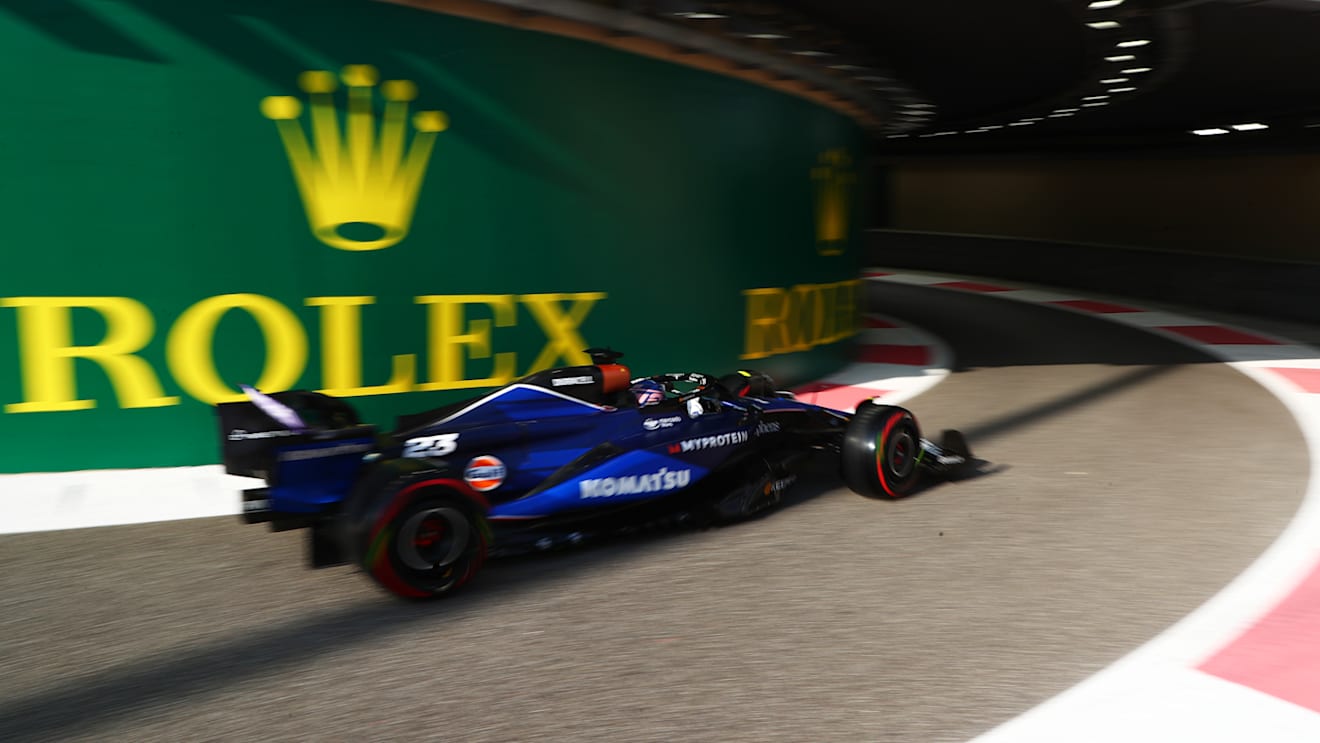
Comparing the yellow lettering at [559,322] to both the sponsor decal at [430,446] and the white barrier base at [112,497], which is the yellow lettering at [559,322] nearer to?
the white barrier base at [112,497]

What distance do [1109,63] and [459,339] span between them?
26.0 feet

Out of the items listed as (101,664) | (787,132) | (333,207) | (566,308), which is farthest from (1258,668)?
(787,132)

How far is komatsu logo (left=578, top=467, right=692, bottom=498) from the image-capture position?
16.2 feet

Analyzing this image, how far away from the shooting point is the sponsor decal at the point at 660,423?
17.3 ft

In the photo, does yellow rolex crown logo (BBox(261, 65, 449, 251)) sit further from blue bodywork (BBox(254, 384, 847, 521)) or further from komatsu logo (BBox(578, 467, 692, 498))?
komatsu logo (BBox(578, 467, 692, 498))

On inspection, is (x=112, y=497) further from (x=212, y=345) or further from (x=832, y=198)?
(x=832, y=198)

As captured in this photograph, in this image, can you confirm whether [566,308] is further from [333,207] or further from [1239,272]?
[1239,272]

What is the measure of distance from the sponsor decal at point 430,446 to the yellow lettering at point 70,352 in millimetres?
2438

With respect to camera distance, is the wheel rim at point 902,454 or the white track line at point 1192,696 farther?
the wheel rim at point 902,454

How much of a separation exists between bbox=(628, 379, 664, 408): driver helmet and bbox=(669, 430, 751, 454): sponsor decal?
0.98 feet

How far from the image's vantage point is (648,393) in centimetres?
561

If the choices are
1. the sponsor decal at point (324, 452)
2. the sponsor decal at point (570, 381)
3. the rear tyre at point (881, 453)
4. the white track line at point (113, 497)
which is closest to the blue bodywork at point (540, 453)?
the sponsor decal at point (324, 452)

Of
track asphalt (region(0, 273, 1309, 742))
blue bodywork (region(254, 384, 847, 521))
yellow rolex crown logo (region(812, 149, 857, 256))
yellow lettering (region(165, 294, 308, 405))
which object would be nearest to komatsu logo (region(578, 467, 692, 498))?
blue bodywork (region(254, 384, 847, 521))


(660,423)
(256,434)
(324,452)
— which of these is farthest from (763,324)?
(256,434)
